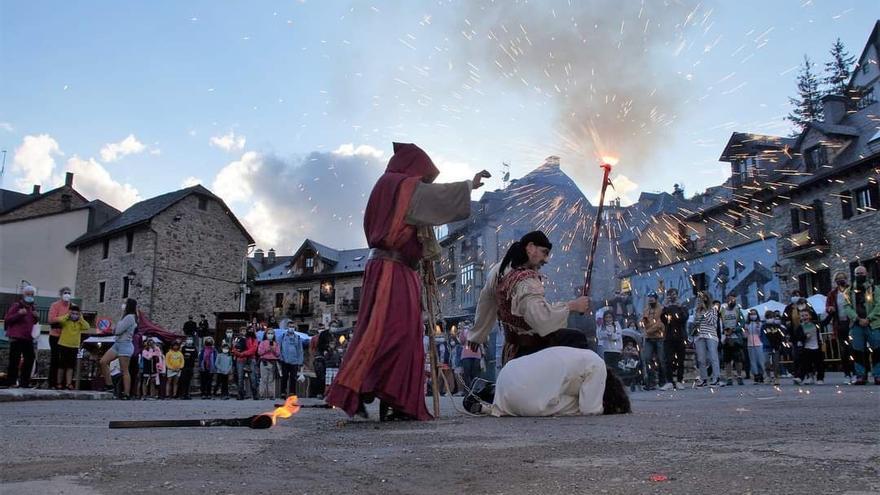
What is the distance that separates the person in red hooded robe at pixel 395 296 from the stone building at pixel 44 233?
4151cm

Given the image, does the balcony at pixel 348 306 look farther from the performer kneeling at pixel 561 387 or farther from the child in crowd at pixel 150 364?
the performer kneeling at pixel 561 387

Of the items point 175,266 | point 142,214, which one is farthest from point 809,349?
point 142,214

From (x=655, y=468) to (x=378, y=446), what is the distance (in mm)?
1435

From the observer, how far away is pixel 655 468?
249 centimetres

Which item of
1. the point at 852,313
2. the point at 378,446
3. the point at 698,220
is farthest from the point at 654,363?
the point at 698,220

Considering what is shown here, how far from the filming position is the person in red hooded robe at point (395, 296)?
16.7ft

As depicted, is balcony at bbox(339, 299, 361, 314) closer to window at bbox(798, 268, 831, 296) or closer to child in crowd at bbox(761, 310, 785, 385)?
window at bbox(798, 268, 831, 296)

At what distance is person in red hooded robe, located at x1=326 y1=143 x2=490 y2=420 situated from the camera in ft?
16.7

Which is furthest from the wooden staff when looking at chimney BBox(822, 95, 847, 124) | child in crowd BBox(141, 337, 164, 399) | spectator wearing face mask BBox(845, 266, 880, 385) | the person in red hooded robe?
chimney BBox(822, 95, 847, 124)

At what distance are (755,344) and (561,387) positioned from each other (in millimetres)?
11195

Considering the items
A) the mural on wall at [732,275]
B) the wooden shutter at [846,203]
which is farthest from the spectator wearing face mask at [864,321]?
the mural on wall at [732,275]

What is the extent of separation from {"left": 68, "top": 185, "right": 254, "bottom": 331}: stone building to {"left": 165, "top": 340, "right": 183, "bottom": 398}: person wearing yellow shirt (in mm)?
23113

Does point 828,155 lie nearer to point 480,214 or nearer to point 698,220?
point 698,220

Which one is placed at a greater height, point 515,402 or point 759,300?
point 759,300
